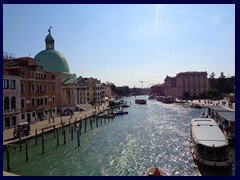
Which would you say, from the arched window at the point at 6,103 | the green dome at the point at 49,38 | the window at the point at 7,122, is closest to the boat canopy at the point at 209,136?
the window at the point at 7,122

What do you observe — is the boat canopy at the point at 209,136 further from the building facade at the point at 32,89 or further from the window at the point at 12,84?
the building facade at the point at 32,89

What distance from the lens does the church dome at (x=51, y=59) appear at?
53844 mm

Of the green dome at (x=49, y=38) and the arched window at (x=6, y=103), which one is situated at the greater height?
the green dome at (x=49, y=38)

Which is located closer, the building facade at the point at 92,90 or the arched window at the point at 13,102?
the arched window at the point at 13,102

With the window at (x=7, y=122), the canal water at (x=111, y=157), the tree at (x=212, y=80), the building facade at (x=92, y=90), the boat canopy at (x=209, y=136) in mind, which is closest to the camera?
the canal water at (x=111, y=157)

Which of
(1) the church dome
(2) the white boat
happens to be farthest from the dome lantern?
(2) the white boat

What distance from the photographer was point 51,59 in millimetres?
54250

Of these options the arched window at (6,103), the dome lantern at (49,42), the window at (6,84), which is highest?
the dome lantern at (49,42)

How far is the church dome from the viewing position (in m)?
53.8

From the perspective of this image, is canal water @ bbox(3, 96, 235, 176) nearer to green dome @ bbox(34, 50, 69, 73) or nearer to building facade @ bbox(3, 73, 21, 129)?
building facade @ bbox(3, 73, 21, 129)

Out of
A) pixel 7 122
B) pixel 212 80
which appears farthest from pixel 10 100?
pixel 212 80

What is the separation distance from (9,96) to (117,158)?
16.1m

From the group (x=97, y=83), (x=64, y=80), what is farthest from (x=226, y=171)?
(x=97, y=83)

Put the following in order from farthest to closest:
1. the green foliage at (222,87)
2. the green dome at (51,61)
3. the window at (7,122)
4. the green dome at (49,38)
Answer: the green foliage at (222,87) → the green dome at (49,38) → the green dome at (51,61) → the window at (7,122)
